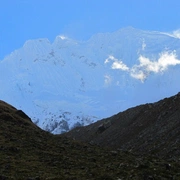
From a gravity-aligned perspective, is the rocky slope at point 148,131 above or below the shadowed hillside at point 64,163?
above

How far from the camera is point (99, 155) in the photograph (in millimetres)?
26797

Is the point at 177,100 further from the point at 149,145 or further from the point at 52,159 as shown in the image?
the point at 52,159

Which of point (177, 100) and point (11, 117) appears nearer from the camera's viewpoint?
point (11, 117)

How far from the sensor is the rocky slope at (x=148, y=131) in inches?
1588

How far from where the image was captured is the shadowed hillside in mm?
19609

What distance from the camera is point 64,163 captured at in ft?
75.6

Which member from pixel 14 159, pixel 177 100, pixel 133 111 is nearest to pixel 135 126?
pixel 177 100

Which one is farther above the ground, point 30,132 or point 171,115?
point 171,115

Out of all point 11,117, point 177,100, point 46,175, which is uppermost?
point 177,100

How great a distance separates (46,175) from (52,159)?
428 cm

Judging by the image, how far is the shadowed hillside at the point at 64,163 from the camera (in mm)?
19609

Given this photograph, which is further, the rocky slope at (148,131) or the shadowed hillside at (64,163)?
the rocky slope at (148,131)

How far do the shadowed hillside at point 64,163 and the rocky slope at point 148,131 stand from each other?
647 centimetres

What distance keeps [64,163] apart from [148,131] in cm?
3099
